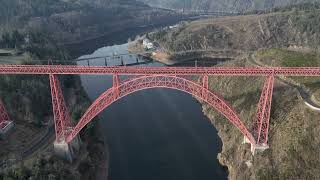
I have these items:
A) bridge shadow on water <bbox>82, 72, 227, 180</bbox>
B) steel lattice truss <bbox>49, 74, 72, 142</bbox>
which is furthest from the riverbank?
steel lattice truss <bbox>49, 74, 72, 142</bbox>

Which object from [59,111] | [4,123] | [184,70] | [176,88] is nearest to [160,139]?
[176,88]

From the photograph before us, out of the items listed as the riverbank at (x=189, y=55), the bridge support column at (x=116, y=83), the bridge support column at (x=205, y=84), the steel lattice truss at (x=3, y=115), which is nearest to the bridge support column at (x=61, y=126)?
the bridge support column at (x=116, y=83)

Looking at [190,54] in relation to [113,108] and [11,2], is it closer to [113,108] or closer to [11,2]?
[113,108]

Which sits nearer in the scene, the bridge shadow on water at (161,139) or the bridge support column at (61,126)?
the bridge support column at (61,126)

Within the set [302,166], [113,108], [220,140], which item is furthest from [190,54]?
[302,166]

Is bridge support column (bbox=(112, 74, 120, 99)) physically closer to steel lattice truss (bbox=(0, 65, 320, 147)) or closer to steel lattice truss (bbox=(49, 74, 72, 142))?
steel lattice truss (bbox=(0, 65, 320, 147))

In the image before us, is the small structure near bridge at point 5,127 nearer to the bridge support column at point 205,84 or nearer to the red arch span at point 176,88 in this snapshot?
the red arch span at point 176,88

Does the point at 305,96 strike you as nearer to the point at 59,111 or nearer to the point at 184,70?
the point at 184,70
